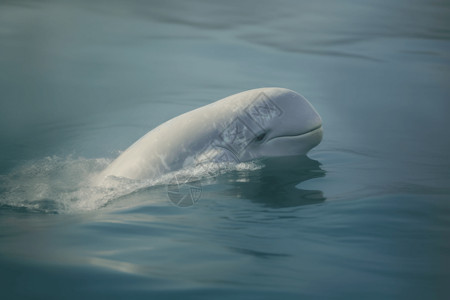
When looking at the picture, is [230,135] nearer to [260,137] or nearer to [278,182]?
[260,137]

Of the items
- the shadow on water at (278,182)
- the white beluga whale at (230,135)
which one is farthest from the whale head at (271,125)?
the shadow on water at (278,182)

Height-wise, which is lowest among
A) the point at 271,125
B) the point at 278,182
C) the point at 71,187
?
the point at 71,187

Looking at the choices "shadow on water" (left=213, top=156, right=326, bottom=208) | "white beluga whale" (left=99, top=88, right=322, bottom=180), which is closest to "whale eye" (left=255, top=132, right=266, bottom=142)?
"white beluga whale" (left=99, top=88, right=322, bottom=180)

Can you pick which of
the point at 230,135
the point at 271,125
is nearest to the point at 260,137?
the point at 271,125

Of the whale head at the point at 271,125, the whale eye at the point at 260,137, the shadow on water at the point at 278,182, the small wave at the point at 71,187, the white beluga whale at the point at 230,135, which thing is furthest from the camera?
the whale eye at the point at 260,137

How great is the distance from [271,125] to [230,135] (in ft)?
2.18

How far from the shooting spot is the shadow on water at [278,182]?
6314mm

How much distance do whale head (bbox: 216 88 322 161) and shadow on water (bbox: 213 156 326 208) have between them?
277 mm

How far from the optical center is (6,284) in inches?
149

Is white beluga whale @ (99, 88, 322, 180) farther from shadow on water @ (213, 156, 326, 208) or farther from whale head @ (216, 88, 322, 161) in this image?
shadow on water @ (213, 156, 326, 208)

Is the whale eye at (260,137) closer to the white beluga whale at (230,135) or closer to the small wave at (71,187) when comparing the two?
the white beluga whale at (230,135)

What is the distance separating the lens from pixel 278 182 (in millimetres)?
7031

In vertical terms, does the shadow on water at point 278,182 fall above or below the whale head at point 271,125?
below

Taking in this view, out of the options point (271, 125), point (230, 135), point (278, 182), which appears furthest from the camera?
point (271, 125)
